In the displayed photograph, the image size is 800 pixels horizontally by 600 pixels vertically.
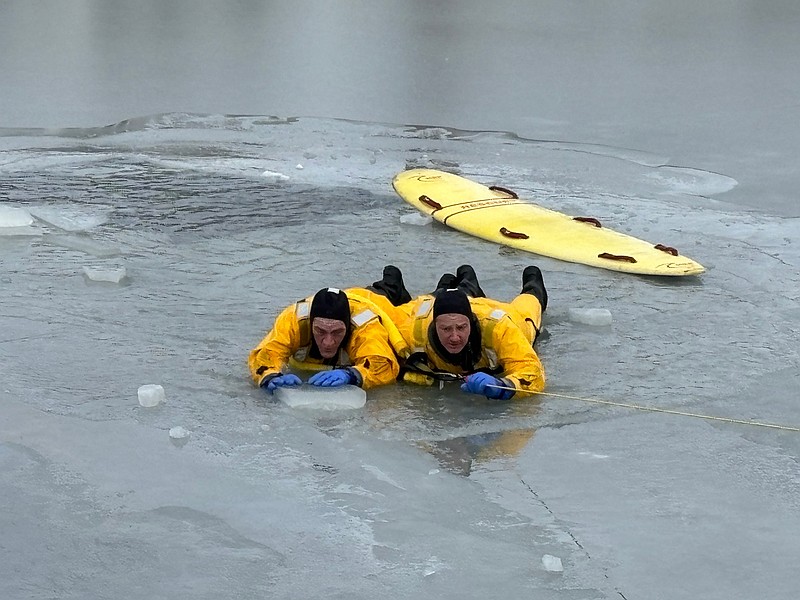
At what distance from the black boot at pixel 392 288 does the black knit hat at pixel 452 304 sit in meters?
1.08

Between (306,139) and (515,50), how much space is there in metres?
7.34

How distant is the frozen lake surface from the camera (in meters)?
4.19

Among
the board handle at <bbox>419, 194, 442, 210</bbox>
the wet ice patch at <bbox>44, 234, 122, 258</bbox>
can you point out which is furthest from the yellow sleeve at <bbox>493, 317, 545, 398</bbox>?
the board handle at <bbox>419, 194, 442, 210</bbox>

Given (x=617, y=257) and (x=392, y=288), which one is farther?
(x=617, y=257)

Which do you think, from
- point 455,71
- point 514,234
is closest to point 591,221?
point 514,234

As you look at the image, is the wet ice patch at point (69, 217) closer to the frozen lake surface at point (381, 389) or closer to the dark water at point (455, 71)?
the frozen lake surface at point (381, 389)

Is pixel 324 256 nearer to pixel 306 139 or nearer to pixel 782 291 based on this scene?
pixel 782 291

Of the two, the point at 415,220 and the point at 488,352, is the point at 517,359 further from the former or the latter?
the point at 415,220

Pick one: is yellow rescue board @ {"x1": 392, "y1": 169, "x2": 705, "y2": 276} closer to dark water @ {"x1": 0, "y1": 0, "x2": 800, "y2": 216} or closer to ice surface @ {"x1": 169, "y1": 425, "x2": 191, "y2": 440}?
dark water @ {"x1": 0, "y1": 0, "x2": 800, "y2": 216}

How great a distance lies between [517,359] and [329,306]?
904 mm

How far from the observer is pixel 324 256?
8102 mm

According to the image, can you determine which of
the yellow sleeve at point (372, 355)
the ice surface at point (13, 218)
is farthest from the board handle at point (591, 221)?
the ice surface at point (13, 218)

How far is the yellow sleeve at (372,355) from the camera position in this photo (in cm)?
578

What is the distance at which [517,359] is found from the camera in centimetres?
579
